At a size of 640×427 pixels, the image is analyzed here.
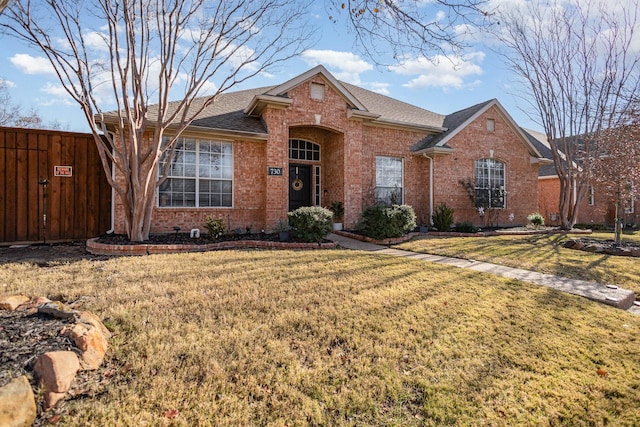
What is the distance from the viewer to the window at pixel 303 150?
39.7 feet

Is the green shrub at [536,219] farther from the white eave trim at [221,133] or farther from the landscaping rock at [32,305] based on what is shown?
the landscaping rock at [32,305]

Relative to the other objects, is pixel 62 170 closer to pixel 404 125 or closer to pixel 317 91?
pixel 317 91

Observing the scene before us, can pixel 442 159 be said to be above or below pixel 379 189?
above

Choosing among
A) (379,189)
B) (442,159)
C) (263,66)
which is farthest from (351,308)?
(442,159)

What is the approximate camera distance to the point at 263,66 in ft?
29.2

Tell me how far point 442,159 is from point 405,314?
35.7ft

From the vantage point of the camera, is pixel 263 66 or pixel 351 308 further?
pixel 263 66

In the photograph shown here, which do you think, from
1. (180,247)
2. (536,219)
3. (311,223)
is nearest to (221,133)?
(180,247)

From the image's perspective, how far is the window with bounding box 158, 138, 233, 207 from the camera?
9555 millimetres

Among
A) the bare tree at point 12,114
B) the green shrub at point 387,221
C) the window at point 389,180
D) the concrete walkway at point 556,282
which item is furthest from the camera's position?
the bare tree at point 12,114

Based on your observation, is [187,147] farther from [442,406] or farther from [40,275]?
[442,406]

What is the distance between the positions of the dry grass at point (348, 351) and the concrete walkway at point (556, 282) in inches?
15.8

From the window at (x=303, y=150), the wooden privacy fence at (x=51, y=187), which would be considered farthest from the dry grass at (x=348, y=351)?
the window at (x=303, y=150)

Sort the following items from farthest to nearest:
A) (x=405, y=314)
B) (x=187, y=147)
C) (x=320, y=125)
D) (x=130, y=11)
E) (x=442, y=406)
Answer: (x=320, y=125)
(x=187, y=147)
(x=130, y=11)
(x=405, y=314)
(x=442, y=406)
